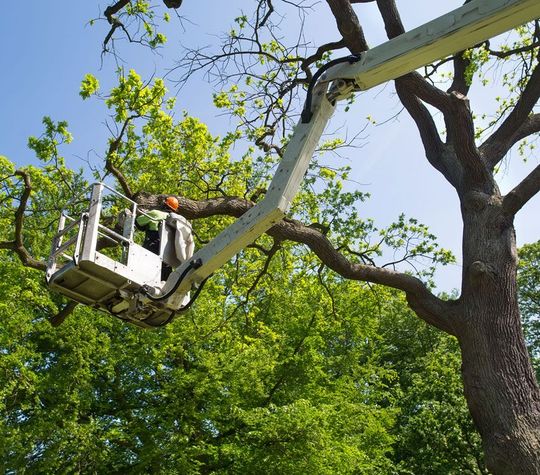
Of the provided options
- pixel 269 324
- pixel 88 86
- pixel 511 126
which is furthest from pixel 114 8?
pixel 269 324

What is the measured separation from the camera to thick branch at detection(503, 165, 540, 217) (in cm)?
846

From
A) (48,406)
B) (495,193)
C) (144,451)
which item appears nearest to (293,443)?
(144,451)

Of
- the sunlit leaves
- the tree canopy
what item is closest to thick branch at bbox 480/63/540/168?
the tree canopy

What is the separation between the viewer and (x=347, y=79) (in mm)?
7078

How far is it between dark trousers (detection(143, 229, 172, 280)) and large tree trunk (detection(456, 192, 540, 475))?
3561 millimetres

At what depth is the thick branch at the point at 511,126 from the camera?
938 cm

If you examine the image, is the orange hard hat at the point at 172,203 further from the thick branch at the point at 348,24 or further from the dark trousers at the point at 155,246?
the thick branch at the point at 348,24

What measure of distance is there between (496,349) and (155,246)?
13.4ft

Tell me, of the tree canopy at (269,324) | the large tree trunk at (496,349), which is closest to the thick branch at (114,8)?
the tree canopy at (269,324)

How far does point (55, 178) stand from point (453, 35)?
8946 millimetres

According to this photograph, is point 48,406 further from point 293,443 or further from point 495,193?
point 495,193

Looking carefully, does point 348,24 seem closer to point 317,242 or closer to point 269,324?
point 317,242

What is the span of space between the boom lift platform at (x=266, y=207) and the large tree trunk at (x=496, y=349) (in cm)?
261

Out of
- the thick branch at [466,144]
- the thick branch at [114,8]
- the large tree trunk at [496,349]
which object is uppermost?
the thick branch at [114,8]
